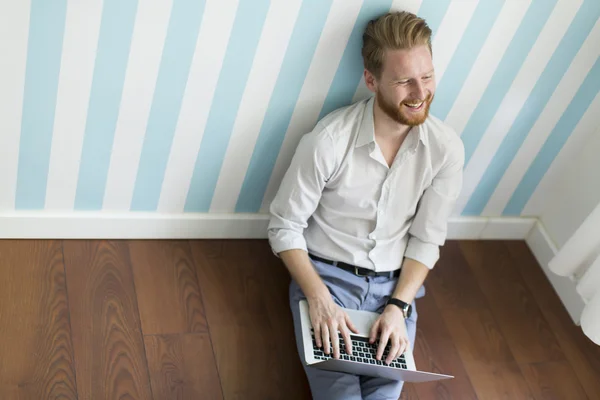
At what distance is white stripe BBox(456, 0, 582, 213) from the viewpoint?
223 centimetres

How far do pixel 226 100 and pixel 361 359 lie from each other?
794 millimetres

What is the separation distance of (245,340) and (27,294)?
2.04ft

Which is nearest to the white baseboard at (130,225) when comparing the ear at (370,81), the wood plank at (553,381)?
the ear at (370,81)

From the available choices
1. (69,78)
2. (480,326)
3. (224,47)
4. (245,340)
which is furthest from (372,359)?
(69,78)

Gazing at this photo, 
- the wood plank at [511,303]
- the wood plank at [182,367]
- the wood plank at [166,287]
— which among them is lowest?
the wood plank at [182,367]

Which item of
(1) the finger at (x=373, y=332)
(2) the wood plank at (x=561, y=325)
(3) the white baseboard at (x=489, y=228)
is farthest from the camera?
(3) the white baseboard at (x=489, y=228)

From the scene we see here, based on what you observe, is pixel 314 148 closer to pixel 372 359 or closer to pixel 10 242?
pixel 372 359

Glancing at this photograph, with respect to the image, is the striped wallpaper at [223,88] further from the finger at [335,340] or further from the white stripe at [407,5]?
the finger at [335,340]

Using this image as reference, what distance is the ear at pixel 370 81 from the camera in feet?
6.89

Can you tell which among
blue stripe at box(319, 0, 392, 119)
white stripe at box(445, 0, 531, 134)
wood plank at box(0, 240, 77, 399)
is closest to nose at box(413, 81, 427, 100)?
blue stripe at box(319, 0, 392, 119)

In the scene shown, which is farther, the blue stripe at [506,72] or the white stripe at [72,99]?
the blue stripe at [506,72]

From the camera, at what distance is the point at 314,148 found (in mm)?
2131

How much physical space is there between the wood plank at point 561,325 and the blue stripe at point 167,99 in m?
1.29

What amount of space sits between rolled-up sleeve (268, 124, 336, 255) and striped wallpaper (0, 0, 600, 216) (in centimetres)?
15
